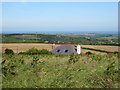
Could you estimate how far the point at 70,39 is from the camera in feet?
102

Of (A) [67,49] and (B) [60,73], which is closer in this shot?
(B) [60,73]

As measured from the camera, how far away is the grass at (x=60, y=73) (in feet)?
12.7

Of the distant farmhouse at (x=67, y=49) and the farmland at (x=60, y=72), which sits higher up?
the farmland at (x=60, y=72)

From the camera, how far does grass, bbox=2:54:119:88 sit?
3.87 meters

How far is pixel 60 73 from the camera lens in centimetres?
435

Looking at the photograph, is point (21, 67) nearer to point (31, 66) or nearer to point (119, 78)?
point (31, 66)

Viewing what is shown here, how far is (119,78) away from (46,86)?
1838 millimetres

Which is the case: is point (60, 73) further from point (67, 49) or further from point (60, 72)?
point (67, 49)

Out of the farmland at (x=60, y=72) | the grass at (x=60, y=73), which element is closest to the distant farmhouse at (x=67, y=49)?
the farmland at (x=60, y=72)

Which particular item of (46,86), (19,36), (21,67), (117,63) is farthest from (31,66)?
(19,36)

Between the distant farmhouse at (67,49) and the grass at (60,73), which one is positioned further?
the distant farmhouse at (67,49)

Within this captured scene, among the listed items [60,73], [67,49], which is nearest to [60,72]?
[60,73]

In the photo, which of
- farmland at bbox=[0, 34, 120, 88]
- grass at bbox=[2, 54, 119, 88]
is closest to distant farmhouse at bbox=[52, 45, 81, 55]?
farmland at bbox=[0, 34, 120, 88]

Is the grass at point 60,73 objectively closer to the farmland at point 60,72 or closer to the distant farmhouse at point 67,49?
the farmland at point 60,72
